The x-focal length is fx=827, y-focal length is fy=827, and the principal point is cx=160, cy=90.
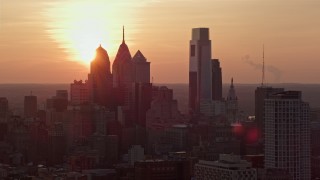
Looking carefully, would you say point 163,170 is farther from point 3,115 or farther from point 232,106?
point 232,106

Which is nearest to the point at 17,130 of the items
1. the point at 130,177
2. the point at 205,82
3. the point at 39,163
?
the point at 39,163

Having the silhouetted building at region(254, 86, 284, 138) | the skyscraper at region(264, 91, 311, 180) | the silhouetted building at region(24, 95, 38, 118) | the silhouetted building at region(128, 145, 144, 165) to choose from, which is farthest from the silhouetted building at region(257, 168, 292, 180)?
the silhouetted building at region(24, 95, 38, 118)

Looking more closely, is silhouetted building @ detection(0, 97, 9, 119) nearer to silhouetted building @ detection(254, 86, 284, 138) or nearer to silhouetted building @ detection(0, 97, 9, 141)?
silhouetted building @ detection(0, 97, 9, 141)

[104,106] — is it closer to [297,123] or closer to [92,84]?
[92,84]

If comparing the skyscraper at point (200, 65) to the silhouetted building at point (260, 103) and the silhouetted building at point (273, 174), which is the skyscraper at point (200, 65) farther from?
the silhouetted building at point (273, 174)

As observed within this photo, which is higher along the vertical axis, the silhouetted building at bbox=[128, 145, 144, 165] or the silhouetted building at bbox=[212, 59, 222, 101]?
the silhouetted building at bbox=[212, 59, 222, 101]

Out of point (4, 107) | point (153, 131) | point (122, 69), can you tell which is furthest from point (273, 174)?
point (122, 69)
